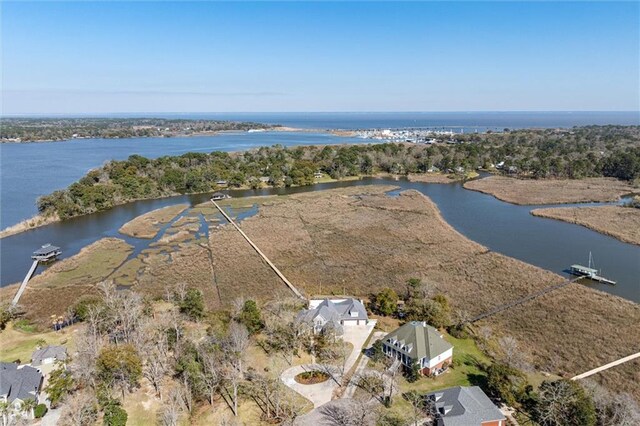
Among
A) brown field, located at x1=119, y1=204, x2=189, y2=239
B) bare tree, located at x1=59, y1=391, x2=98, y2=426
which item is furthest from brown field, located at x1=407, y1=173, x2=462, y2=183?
bare tree, located at x1=59, y1=391, x2=98, y2=426

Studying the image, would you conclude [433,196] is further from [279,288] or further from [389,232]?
[279,288]

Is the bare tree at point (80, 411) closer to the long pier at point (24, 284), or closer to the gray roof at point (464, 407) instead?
the gray roof at point (464, 407)

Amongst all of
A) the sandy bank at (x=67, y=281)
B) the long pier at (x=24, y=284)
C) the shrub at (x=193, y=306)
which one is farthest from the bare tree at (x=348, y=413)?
the long pier at (x=24, y=284)

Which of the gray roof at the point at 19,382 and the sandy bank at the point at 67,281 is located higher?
the gray roof at the point at 19,382

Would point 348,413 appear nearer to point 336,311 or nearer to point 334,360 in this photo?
point 334,360

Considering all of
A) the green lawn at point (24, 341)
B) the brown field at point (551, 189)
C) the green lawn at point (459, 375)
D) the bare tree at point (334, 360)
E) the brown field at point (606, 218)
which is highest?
the brown field at point (551, 189)

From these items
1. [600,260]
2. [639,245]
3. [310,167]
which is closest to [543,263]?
[600,260]
